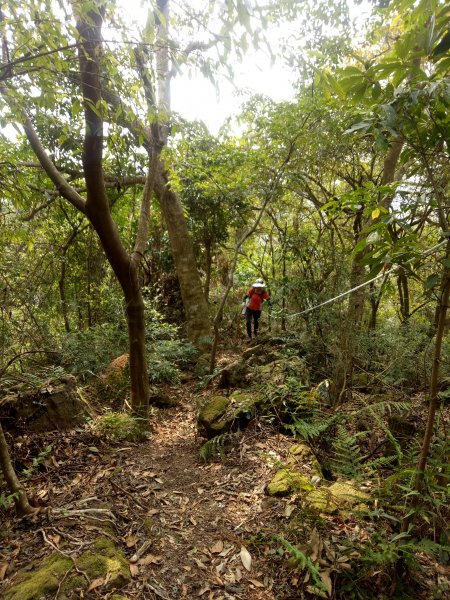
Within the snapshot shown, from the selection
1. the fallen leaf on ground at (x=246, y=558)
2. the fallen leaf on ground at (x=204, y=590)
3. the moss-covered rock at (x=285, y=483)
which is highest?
the moss-covered rock at (x=285, y=483)

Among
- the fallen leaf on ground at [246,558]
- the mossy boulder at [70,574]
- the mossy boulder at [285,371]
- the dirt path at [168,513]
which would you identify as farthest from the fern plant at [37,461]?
the mossy boulder at [285,371]

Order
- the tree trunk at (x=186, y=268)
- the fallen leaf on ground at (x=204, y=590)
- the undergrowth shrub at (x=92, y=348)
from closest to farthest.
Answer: the fallen leaf on ground at (x=204, y=590) → the undergrowth shrub at (x=92, y=348) → the tree trunk at (x=186, y=268)

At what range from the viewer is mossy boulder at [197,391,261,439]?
13.8 feet

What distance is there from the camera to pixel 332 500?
2602 mm

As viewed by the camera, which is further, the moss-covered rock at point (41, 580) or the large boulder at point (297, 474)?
the large boulder at point (297, 474)

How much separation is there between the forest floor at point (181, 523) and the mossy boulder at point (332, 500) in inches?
2.7

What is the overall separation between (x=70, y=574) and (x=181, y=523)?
3.34 ft

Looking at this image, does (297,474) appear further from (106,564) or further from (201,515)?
(106,564)

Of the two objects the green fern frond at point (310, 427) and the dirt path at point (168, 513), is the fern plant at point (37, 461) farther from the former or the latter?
the green fern frond at point (310, 427)

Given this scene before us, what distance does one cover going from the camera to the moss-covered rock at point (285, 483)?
2.84 metres

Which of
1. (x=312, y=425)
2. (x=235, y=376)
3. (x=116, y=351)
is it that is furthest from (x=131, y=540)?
(x=116, y=351)

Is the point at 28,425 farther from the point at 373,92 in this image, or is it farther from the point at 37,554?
the point at 373,92

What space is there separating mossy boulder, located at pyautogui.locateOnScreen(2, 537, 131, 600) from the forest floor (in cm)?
5

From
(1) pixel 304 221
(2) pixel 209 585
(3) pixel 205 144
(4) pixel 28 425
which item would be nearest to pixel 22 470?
(4) pixel 28 425
